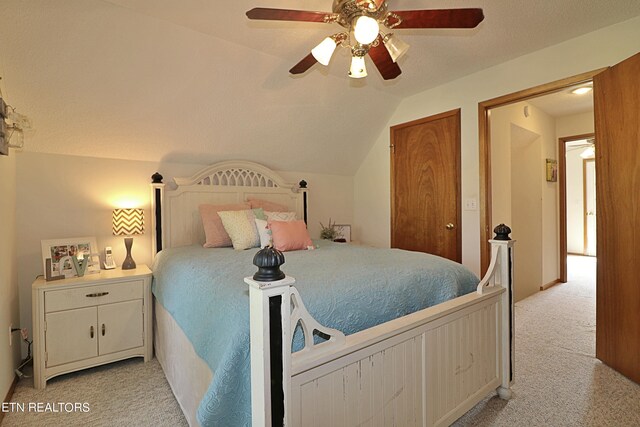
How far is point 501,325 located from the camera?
180 centimetres

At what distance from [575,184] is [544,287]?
4.07m

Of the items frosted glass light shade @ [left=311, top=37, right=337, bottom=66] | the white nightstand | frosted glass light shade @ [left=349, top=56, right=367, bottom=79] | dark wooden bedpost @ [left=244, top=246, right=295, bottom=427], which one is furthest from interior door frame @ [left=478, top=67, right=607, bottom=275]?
the white nightstand

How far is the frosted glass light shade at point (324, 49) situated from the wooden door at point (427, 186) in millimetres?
1938

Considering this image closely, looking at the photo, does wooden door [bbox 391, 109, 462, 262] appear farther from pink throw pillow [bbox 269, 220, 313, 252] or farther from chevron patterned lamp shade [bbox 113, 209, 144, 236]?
chevron patterned lamp shade [bbox 113, 209, 144, 236]

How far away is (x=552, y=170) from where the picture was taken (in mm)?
4355

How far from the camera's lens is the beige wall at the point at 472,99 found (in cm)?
226

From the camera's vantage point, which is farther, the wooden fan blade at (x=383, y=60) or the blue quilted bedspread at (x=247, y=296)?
the wooden fan blade at (x=383, y=60)

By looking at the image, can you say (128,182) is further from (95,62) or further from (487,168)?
(487,168)

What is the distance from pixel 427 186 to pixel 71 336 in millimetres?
3317

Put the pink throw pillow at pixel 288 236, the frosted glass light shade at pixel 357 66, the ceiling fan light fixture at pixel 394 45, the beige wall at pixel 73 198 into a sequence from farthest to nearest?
the pink throw pillow at pixel 288 236, the beige wall at pixel 73 198, the frosted glass light shade at pixel 357 66, the ceiling fan light fixture at pixel 394 45

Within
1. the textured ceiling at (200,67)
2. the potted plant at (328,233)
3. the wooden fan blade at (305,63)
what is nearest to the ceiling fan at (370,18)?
the wooden fan blade at (305,63)

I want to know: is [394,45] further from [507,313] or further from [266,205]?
[266,205]

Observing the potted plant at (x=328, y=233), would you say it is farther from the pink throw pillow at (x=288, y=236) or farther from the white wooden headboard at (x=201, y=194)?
the pink throw pillow at (x=288, y=236)

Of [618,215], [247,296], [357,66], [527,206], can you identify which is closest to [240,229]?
[247,296]
